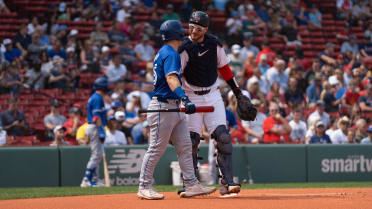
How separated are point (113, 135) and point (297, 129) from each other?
4.03 m

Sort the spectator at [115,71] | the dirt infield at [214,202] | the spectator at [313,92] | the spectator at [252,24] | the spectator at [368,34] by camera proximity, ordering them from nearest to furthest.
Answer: the dirt infield at [214,202] → the spectator at [115,71] → the spectator at [313,92] → the spectator at [252,24] → the spectator at [368,34]

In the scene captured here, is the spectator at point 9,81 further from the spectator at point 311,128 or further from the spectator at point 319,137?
the spectator at point 319,137

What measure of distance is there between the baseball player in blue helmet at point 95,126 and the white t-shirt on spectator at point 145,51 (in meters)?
5.90

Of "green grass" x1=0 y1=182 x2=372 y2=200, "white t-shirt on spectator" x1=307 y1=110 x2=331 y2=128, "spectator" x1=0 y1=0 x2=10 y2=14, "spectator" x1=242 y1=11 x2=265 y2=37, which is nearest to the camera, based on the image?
"green grass" x1=0 y1=182 x2=372 y2=200

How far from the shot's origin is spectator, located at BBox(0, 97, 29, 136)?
1418 cm

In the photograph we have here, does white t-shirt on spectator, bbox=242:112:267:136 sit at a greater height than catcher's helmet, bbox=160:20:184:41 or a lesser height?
lesser

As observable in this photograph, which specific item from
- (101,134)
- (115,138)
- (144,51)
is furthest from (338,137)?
(144,51)

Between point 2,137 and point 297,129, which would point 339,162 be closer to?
point 297,129

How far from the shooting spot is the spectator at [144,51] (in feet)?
59.4

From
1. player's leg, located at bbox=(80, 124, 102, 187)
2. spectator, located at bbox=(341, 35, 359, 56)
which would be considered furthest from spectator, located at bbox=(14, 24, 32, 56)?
spectator, located at bbox=(341, 35, 359, 56)

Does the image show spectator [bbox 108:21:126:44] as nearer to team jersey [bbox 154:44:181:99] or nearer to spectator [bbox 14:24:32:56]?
spectator [bbox 14:24:32:56]

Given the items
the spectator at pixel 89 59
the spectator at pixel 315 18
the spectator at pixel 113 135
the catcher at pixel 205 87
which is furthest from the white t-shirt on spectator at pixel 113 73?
the catcher at pixel 205 87

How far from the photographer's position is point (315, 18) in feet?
74.1

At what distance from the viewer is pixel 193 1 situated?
21.0 m
